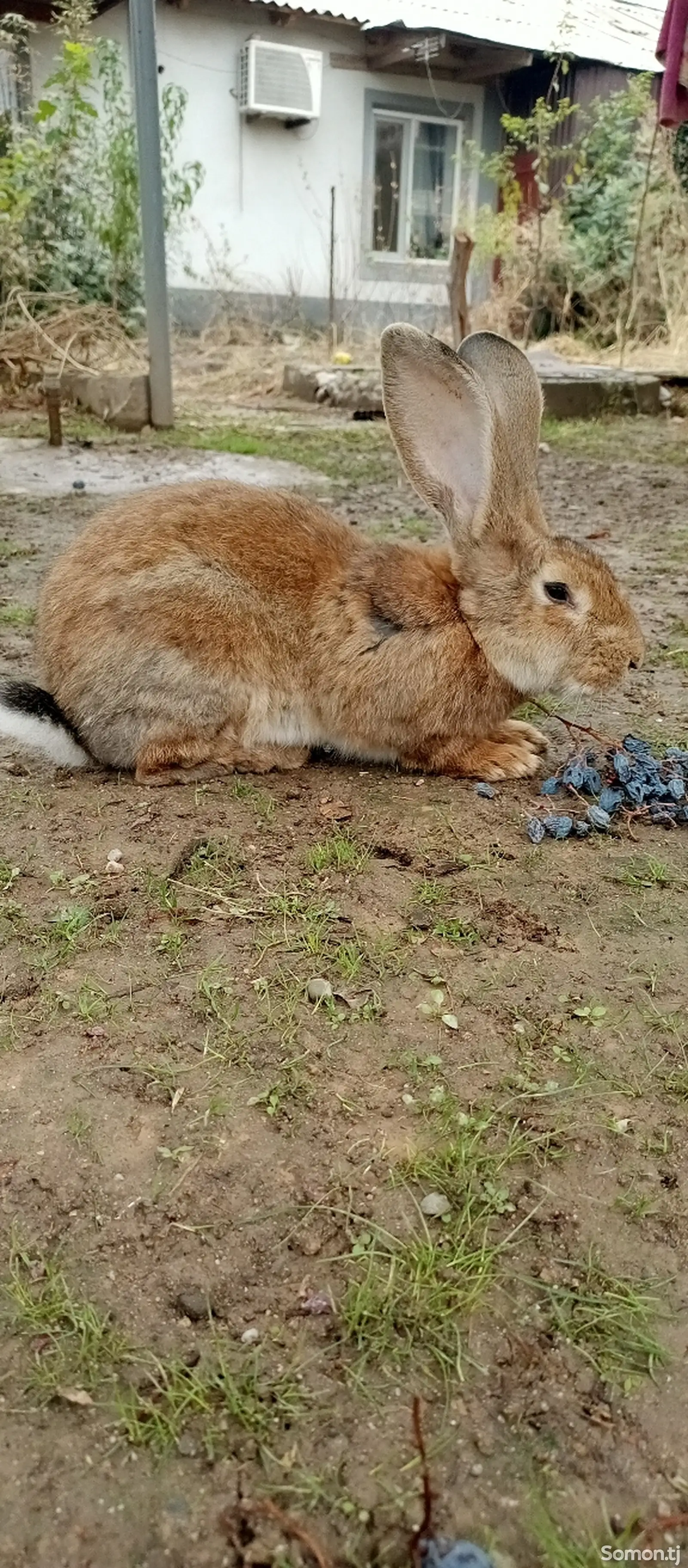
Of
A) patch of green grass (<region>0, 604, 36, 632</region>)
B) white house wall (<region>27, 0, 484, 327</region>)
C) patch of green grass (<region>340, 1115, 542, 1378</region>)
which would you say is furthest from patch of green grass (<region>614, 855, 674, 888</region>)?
white house wall (<region>27, 0, 484, 327</region>)

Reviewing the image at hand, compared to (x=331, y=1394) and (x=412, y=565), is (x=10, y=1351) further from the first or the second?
(x=412, y=565)

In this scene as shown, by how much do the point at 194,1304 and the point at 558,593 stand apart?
219cm

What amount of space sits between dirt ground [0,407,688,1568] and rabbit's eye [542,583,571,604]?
614 millimetres

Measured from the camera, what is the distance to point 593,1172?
1785 millimetres

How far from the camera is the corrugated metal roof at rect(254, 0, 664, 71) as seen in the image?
15219 mm

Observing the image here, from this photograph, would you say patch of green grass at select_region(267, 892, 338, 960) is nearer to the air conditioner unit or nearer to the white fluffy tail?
the white fluffy tail

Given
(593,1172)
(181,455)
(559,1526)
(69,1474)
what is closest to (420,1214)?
(593,1172)

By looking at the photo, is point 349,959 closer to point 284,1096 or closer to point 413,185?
point 284,1096

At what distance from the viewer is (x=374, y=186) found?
16.8 m

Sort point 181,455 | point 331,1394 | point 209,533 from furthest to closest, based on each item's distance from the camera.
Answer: point 181,455 < point 209,533 < point 331,1394

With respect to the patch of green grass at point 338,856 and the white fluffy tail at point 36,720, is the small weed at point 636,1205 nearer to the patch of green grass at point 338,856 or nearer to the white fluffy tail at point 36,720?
the patch of green grass at point 338,856

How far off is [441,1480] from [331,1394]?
0.17 metres

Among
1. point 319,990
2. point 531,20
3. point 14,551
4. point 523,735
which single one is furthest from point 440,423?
point 531,20

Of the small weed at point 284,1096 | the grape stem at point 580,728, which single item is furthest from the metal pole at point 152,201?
the small weed at point 284,1096
